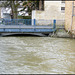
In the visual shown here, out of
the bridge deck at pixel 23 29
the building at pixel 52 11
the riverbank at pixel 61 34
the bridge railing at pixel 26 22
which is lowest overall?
the riverbank at pixel 61 34

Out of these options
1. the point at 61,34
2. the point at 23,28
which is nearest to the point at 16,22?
the point at 23,28

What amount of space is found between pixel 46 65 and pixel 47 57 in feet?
5.41

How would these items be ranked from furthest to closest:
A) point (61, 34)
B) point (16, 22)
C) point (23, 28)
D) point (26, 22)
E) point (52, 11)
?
point (52, 11), point (26, 22), point (16, 22), point (23, 28), point (61, 34)

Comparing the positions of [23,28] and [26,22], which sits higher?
[26,22]

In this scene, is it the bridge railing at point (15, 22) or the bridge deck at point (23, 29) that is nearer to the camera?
the bridge deck at point (23, 29)

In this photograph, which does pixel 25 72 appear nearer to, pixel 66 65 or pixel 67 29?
pixel 66 65

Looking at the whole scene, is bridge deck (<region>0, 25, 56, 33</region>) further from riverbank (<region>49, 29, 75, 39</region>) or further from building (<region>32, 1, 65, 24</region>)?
building (<region>32, 1, 65, 24</region>)

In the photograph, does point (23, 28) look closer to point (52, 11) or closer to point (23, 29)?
point (23, 29)

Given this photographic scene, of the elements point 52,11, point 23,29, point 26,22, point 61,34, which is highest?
point 52,11

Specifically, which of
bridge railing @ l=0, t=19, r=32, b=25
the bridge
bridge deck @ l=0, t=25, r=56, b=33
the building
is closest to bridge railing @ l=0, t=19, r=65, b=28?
bridge railing @ l=0, t=19, r=32, b=25

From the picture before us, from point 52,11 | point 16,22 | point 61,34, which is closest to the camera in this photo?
point 61,34

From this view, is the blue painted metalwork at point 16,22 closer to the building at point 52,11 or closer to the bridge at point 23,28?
the bridge at point 23,28

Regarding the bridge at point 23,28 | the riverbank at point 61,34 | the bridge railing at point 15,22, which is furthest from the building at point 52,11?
the riverbank at point 61,34

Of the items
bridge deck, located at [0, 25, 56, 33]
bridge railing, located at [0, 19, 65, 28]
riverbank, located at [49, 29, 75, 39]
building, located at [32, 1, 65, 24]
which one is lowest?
riverbank, located at [49, 29, 75, 39]
